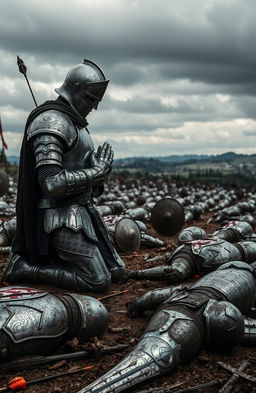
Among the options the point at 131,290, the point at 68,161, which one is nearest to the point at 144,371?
the point at 131,290

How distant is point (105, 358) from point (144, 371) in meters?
0.86

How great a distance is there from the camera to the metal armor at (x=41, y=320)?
4.70 meters

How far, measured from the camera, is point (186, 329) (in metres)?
4.94

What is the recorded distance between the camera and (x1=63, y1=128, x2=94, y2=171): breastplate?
7.64m

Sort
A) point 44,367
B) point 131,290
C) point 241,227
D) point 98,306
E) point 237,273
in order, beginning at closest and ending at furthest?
point 44,367, point 98,306, point 237,273, point 131,290, point 241,227

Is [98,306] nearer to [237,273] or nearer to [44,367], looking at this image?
[44,367]

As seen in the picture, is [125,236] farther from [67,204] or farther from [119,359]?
[119,359]

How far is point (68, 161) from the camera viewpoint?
25.1ft

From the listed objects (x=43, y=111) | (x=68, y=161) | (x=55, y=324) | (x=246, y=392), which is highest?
(x=43, y=111)

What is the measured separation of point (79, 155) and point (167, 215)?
706 cm

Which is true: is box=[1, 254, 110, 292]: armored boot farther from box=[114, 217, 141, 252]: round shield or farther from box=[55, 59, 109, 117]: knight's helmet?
box=[114, 217, 141, 252]: round shield

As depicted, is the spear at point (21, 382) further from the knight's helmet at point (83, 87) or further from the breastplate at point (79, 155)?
the knight's helmet at point (83, 87)

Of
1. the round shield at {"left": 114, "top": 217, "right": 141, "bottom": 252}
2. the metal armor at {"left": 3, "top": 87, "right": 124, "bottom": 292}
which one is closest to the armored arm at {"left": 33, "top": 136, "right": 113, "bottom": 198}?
the metal armor at {"left": 3, "top": 87, "right": 124, "bottom": 292}

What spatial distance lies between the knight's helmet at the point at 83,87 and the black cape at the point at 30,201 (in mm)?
174
